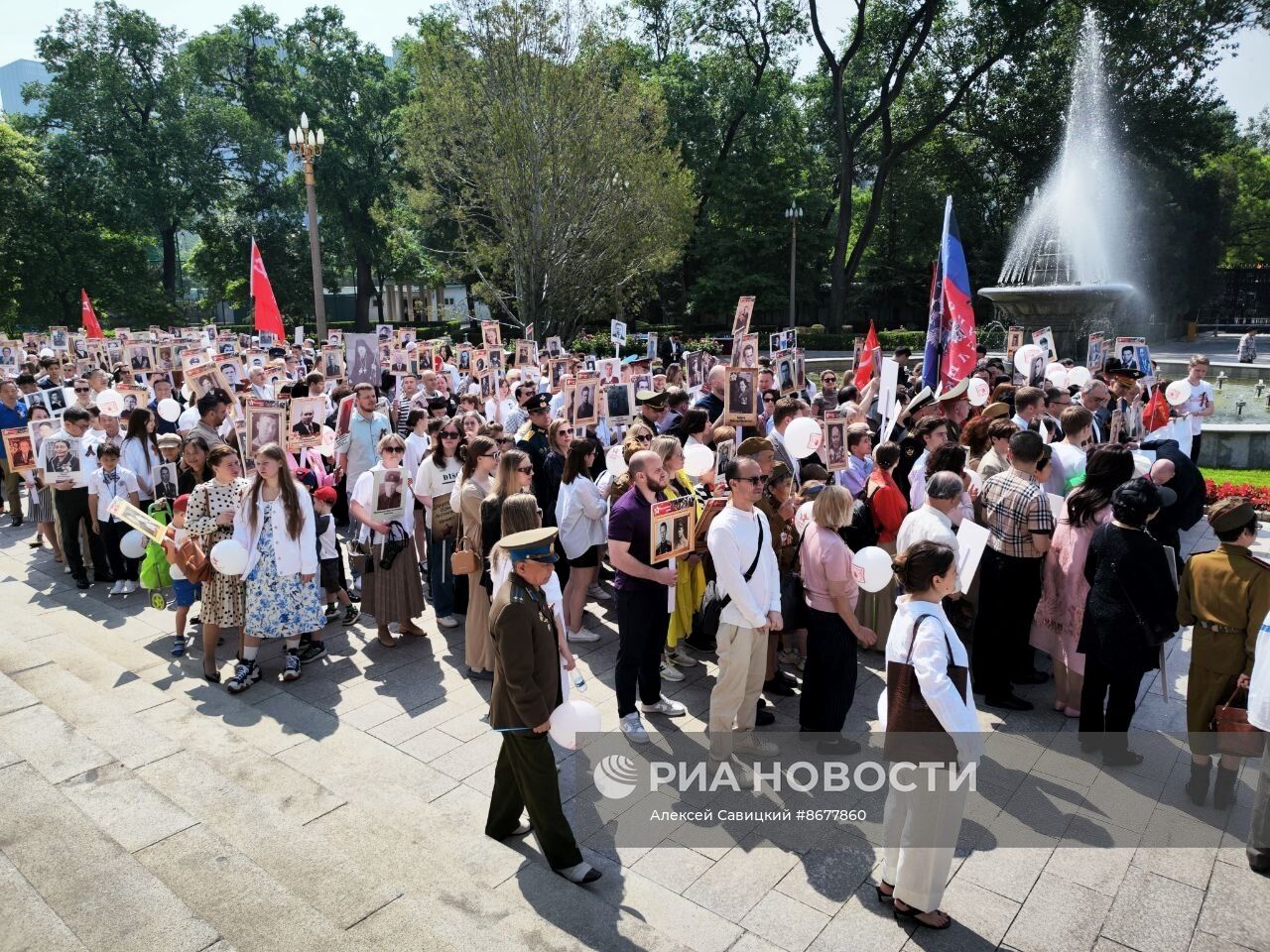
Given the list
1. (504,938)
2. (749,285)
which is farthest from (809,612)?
(749,285)

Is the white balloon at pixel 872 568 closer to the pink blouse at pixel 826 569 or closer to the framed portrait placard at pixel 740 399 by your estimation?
the pink blouse at pixel 826 569

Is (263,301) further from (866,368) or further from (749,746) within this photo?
(749,746)

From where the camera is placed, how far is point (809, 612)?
5145mm

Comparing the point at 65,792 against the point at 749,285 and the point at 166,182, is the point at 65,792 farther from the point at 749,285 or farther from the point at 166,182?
the point at 166,182

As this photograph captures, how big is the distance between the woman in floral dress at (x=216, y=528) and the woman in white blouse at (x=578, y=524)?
7.80 feet

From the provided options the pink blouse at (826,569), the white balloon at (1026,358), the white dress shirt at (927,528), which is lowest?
the pink blouse at (826,569)

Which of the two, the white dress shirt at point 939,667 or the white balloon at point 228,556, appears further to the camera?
the white balloon at point 228,556

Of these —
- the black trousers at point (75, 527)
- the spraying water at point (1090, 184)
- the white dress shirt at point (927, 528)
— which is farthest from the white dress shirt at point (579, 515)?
the spraying water at point (1090, 184)

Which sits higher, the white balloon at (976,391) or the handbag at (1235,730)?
the white balloon at (976,391)

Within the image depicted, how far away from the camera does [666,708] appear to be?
19.3 ft

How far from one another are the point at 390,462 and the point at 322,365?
316 inches

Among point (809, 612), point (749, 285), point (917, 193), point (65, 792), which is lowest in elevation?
point (65, 792)

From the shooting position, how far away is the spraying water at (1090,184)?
33188mm

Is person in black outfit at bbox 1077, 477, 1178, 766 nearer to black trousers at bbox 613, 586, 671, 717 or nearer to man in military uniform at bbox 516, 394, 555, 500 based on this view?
black trousers at bbox 613, 586, 671, 717
